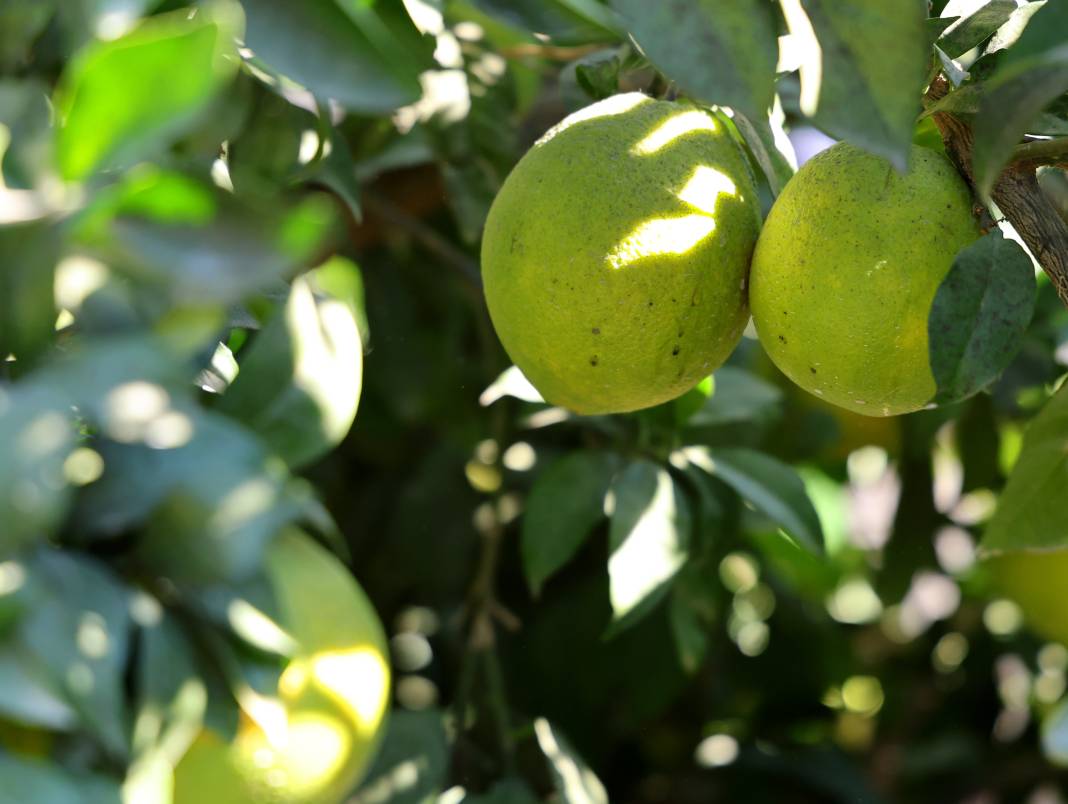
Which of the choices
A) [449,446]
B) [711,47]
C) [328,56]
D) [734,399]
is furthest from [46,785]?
[449,446]

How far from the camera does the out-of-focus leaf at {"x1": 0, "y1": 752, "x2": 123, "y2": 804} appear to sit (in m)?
0.37

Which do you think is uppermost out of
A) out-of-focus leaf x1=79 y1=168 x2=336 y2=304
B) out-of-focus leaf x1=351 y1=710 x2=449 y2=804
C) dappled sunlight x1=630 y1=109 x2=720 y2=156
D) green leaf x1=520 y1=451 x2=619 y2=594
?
out-of-focus leaf x1=79 y1=168 x2=336 y2=304

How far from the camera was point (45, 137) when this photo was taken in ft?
1.40

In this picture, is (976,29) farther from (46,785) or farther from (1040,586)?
(1040,586)

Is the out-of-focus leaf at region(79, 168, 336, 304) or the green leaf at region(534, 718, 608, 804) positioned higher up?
the out-of-focus leaf at region(79, 168, 336, 304)

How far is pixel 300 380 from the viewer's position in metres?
0.51

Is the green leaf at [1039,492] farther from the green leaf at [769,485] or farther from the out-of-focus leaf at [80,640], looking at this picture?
the out-of-focus leaf at [80,640]

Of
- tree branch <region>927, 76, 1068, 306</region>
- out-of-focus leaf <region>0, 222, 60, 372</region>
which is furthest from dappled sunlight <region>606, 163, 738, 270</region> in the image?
out-of-focus leaf <region>0, 222, 60, 372</region>

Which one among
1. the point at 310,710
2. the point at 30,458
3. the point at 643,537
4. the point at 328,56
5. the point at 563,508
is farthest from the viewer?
the point at 563,508

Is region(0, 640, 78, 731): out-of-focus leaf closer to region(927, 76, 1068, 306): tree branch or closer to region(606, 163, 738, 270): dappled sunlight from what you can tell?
region(606, 163, 738, 270): dappled sunlight

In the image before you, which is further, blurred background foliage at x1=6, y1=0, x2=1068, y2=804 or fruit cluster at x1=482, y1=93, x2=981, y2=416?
fruit cluster at x1=482, y1=93, x2=981, y2=416

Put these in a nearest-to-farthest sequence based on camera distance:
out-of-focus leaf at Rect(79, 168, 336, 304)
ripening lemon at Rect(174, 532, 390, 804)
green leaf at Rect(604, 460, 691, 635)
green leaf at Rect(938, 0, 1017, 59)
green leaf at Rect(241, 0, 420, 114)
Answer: out-of-focus leaf at Rect(79, 168, 336, 304), green leaf at Rect(241, 0, 420, 114), ripening lemon at Rect(174, 532, 390, 804), green leaf at Rect(938, 0, 1017, 59), green leaf at Rect(604, 460, 691, 635)

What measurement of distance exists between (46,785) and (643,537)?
0.56 m

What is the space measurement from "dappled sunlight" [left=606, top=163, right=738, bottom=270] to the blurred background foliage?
0.05 meters
